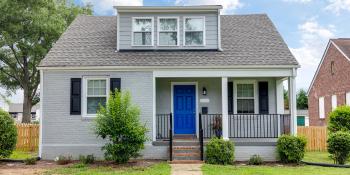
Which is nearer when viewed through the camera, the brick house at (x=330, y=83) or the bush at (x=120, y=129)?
the bush at (x=120, y=129)

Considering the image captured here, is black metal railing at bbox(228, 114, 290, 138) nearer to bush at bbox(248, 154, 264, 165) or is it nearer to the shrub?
bush at bbox(248, 154, 264, 165)

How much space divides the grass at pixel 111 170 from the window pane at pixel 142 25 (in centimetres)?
591

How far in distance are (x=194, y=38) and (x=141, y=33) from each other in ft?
7.16

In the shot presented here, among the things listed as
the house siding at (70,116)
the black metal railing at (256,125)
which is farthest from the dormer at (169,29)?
the black metal railing at (256,125)

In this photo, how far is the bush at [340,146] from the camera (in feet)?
43.1

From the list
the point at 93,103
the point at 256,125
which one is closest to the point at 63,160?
the point at 93,103

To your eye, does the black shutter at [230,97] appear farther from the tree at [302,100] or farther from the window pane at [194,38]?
the tree at [302,100]

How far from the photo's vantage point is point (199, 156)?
13.6 meters

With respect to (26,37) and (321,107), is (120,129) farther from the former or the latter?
(321,107)

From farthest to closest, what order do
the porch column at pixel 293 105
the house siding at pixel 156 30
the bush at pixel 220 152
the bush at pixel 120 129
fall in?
the house siding at pixel 156 30, the porch column at pixel 293 105, the bush at pixel 220 152, the bush at pixel 120 129

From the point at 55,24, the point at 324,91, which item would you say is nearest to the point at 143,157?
the point at 55,24

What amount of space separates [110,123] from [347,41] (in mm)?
22715

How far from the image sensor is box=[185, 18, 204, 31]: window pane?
15.7 meters

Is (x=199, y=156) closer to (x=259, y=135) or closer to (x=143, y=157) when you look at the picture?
(x=143, y=157)
